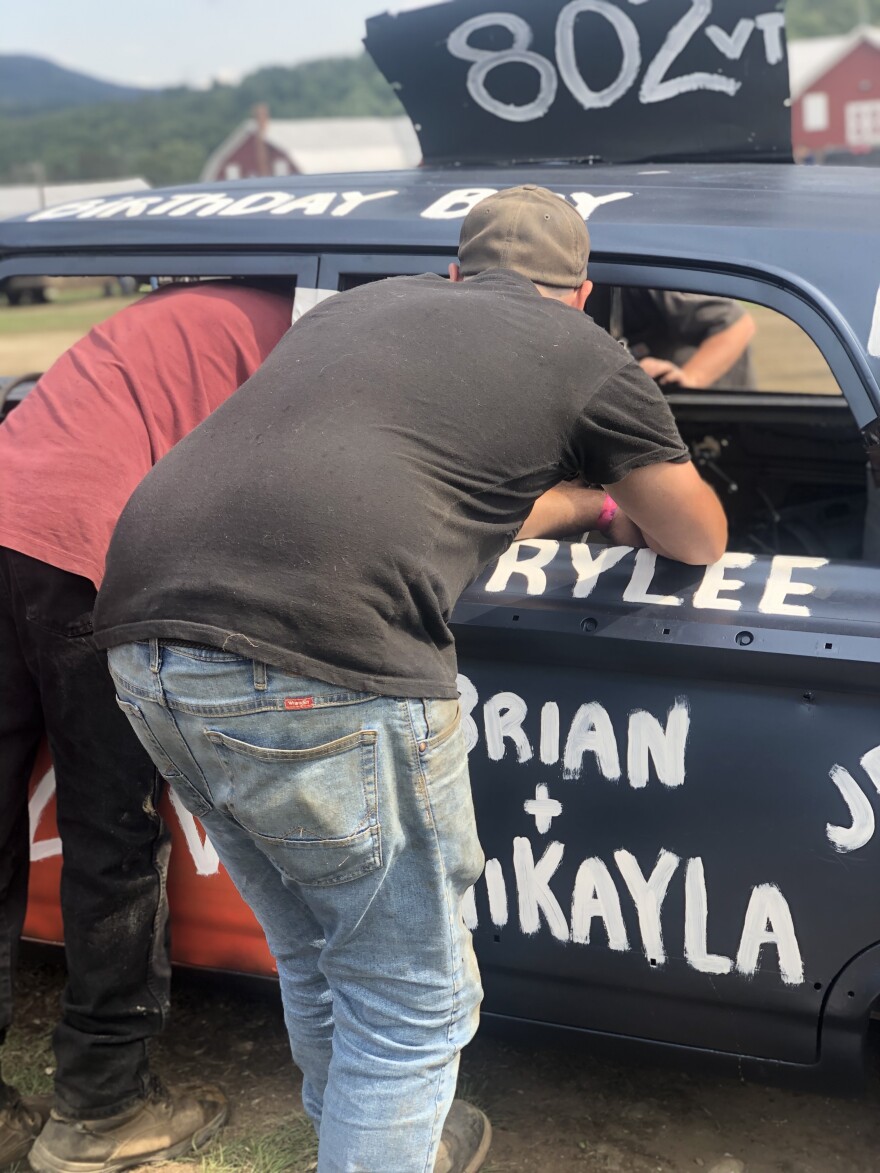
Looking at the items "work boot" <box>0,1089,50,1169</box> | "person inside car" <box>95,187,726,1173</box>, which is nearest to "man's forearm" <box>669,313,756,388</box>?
"person inside car" <box>95,187,726,1173</box>

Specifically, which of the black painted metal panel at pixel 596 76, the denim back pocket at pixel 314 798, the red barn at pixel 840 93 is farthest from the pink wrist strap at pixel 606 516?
the red barn at pixel 840 93

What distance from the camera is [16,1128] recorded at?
216cm

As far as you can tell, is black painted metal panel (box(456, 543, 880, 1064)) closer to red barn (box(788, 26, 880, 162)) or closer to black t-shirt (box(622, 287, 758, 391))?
black t-shirt (box(622, 287, 758, 391))

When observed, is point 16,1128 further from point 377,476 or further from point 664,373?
point 664,373

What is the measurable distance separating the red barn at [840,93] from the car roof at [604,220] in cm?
5586

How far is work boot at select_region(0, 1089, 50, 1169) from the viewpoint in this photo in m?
2.14

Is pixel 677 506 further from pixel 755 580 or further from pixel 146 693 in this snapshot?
pixel 146 693

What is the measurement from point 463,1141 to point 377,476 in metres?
1.21

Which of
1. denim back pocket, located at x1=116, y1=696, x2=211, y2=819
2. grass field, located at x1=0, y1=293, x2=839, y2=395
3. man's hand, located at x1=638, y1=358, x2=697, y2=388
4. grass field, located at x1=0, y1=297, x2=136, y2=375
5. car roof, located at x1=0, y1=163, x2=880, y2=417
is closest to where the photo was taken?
denim back pocket, located at x1=116, y1=696, x2=211, y2=819

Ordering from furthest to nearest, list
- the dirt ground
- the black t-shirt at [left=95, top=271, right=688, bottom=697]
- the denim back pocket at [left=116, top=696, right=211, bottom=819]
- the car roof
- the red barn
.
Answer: the red barn
the dirt ground
the car roof
the denim back pocket at [left=116, top=696, right=211, bottom=819]
the black t-shirt at [left=95, top=271, right=688, bottom=697]

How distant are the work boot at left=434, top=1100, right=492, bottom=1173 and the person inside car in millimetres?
348

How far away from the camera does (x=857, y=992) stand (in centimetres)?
178

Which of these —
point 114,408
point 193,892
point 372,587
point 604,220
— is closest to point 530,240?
point 604,220

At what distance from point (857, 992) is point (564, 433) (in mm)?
936
